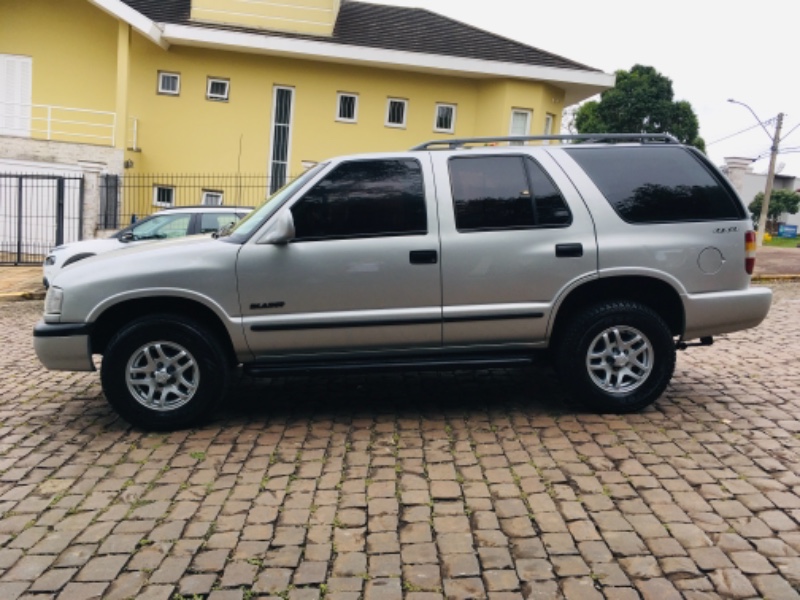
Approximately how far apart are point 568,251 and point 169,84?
62.7 ft

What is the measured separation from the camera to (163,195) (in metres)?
22.1

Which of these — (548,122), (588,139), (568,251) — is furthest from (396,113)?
(568,251)

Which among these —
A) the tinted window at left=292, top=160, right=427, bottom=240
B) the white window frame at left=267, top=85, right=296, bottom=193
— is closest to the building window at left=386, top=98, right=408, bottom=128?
the white window frame at left=267, top=85, right=296, bottom=193

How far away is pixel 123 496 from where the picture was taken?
4.12 metres

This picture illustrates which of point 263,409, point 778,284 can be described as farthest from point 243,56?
point 263,409

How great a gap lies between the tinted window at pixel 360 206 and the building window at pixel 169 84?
711 inches

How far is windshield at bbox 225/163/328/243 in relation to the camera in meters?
5.16

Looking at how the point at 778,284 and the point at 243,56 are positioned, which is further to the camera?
the point at 243,56

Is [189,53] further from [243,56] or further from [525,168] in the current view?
[525,168]

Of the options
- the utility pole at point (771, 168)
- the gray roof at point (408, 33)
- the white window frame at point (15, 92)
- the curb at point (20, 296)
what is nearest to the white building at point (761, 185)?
the utility pole at point (771, 168)

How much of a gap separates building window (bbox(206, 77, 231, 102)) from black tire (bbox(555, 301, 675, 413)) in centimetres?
1864

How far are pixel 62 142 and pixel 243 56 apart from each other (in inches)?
222

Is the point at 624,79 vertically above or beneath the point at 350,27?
above

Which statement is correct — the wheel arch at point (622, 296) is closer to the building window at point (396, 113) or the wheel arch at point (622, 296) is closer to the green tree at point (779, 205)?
the building window at point (396, 113)
